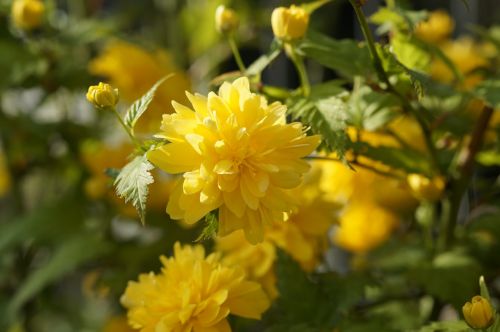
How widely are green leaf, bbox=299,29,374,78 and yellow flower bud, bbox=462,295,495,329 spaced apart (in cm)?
26

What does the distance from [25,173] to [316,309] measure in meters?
0.77

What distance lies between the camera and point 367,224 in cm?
117

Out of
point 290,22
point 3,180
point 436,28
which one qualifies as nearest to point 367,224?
point 436,28

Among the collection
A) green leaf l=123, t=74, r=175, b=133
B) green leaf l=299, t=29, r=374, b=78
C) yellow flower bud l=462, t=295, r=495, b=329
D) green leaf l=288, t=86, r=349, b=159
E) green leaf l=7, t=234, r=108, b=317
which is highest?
green leaf l=123, t=74, r=175, b=133

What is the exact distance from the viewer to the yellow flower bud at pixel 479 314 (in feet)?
1.87

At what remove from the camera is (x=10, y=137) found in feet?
4.14

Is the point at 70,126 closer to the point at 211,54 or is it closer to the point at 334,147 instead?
the point at 211,54

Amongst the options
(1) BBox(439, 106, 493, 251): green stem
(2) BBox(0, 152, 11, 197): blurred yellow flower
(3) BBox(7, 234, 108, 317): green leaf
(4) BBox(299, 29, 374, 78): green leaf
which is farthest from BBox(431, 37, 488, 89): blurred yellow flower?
(2) BBox(0, 152, 11, 197): blurred yellow flower

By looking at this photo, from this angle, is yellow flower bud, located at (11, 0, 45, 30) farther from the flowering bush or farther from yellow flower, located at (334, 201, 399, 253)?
yellow flower, located at (334, 201, 399, 253)

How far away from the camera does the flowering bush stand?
61cm

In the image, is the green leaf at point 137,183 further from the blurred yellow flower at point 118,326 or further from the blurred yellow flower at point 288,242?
the blurred yellow flower at point 118,326

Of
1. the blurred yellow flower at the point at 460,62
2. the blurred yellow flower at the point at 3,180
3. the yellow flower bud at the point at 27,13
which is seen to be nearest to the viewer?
the yellow flower bud at the point at 27,13

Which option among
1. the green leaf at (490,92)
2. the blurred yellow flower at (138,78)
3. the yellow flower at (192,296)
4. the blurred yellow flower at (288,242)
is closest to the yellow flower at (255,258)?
the blurred yellow flower at (288,242)

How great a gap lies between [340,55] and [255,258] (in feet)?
0.81
